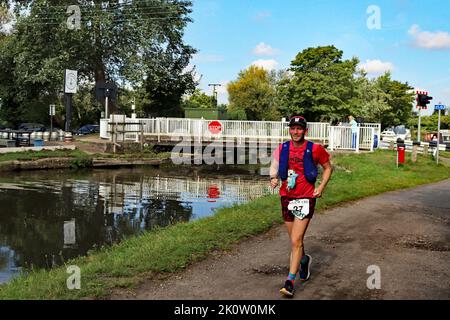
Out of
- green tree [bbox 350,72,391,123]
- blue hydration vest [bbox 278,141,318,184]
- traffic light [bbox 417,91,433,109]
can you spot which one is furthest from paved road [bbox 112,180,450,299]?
green tree [bbox 350,72,391,123]

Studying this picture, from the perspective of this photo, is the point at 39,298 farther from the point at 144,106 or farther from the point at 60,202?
the point at 144,106

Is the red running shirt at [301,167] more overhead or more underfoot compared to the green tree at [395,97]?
more underfoot

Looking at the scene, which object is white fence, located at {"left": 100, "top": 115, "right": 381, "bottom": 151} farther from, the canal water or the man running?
the man running

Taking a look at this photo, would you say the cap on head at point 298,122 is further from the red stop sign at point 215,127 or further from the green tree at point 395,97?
the green tree at point 395,97

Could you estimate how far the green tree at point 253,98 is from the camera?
2106 inches

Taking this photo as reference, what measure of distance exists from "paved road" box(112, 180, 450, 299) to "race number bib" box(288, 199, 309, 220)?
851mm

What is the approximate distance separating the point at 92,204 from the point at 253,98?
42.0 meters

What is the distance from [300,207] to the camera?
500cm

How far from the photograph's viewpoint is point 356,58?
5803 cm

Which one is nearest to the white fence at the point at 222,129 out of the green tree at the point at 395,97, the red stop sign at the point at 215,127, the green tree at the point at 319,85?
the red stop sign at the point at 215,127

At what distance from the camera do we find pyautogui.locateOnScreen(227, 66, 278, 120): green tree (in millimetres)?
53500

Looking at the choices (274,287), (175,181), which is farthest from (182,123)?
(274,287)

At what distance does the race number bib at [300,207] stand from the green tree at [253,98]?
45923 millimetres

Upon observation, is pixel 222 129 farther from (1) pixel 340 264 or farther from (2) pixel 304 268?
(2) pixel 304 268
